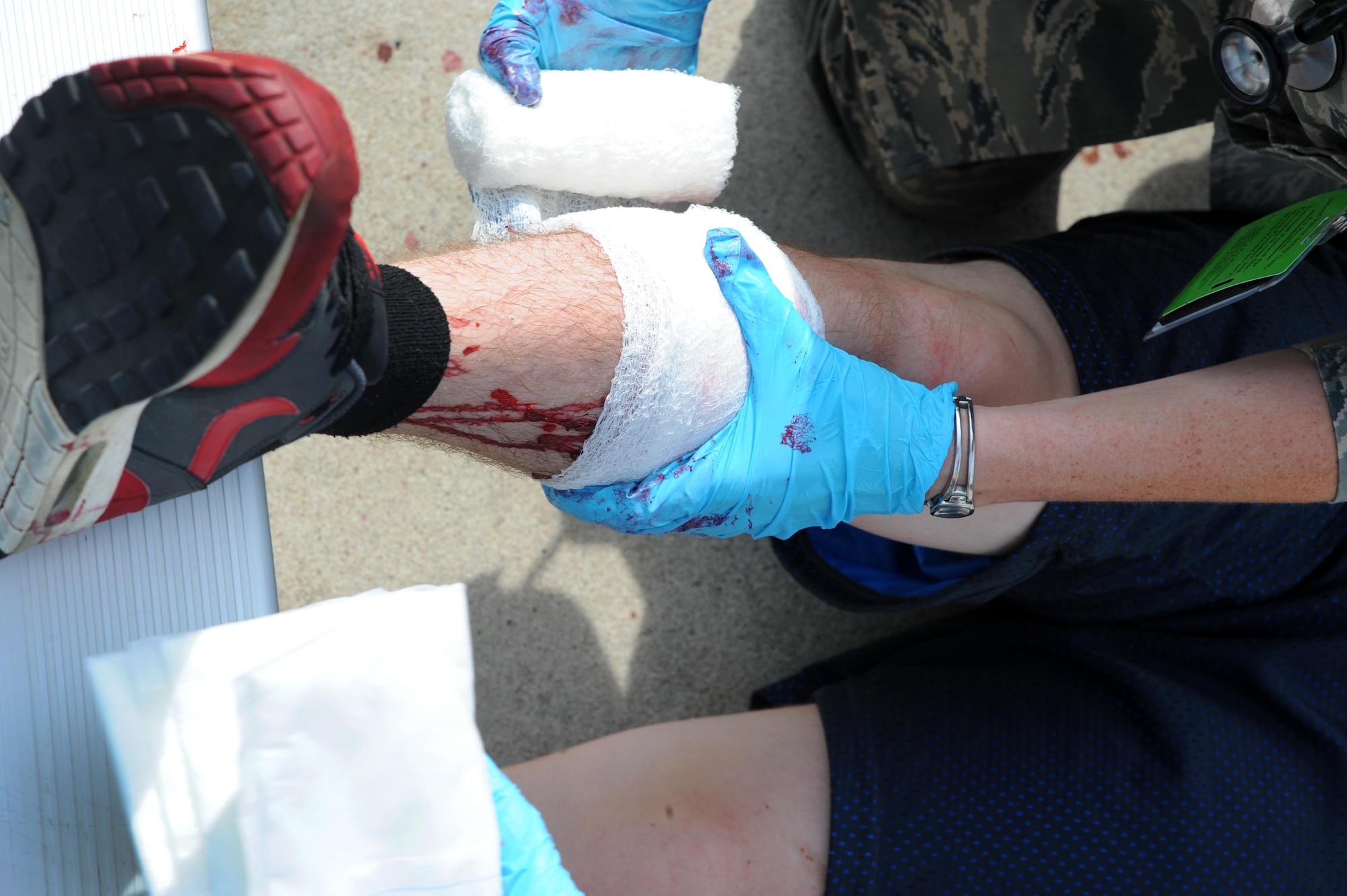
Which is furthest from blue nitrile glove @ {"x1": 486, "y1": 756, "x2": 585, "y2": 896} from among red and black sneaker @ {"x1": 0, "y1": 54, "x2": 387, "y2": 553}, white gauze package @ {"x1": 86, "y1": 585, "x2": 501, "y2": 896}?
red and black sneaker @ {"x1": 0, "y1": 54, "x2": 387, "y2": 553}

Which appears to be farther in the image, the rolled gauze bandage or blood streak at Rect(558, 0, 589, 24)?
blood streak at Rect(558, 0, 589, 24)

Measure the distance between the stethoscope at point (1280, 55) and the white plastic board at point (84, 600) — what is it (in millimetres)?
795

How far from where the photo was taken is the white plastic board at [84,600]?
550 millimetres

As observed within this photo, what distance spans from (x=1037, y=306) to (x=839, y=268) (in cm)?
24

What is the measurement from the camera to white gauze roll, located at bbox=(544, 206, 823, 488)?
64 centimetres

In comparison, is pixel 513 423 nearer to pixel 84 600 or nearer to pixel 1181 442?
pixel 84 600

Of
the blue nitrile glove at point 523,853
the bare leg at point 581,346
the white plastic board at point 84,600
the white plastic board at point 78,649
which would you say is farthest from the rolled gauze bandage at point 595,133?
the blue nitrile glove at point 523,853

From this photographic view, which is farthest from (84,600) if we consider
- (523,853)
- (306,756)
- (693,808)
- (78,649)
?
(693,808)

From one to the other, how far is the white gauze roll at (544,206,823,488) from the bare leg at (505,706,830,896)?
39cm

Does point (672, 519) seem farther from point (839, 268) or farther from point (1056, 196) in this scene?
point (1056, 196)

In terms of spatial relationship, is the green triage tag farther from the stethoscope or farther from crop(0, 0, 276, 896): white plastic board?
crop(0, 0, 276, 896): white plastic board

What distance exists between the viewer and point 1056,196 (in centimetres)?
137

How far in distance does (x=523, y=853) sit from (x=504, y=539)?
0.57m

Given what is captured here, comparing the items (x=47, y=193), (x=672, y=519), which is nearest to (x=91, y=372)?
(x=47, y=193)
